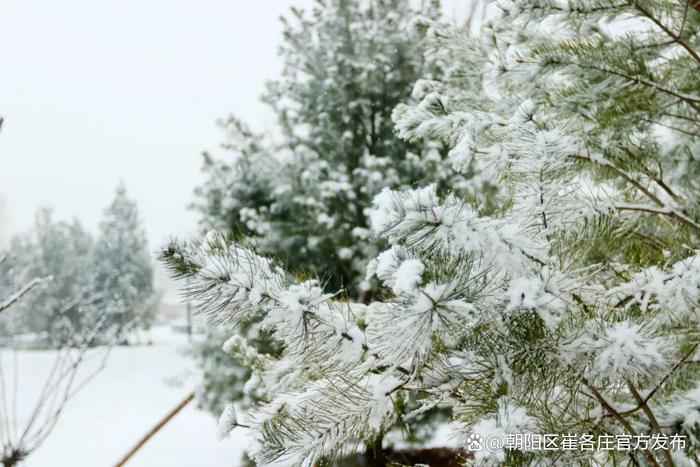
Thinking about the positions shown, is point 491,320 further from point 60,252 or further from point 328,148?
point 60,252

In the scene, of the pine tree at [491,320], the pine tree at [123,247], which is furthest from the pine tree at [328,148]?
the pine tree at [123,247]

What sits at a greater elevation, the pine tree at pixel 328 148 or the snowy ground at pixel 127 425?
the pine tree at pixel 328 148

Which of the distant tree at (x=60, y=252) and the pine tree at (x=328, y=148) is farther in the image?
the distant tree at (x=60, y=252)

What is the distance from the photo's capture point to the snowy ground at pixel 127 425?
634 centimetres

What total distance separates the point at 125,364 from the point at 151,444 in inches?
415

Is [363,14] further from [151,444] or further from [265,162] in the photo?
[151,444]

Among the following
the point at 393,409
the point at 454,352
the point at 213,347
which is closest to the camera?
the point at 454,352

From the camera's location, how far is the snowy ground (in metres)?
6.34

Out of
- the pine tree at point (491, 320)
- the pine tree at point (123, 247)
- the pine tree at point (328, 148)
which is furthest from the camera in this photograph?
the pine tree at point (123, 247)

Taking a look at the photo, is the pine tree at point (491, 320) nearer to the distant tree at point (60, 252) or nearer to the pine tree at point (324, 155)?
the pine tree at point (324, 155)

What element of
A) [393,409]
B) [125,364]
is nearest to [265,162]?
[393,409]

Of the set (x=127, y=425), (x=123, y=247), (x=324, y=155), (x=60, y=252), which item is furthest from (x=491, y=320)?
(x=60, y=252)

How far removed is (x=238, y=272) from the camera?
0.95 meters

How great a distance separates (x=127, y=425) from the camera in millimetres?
8797
